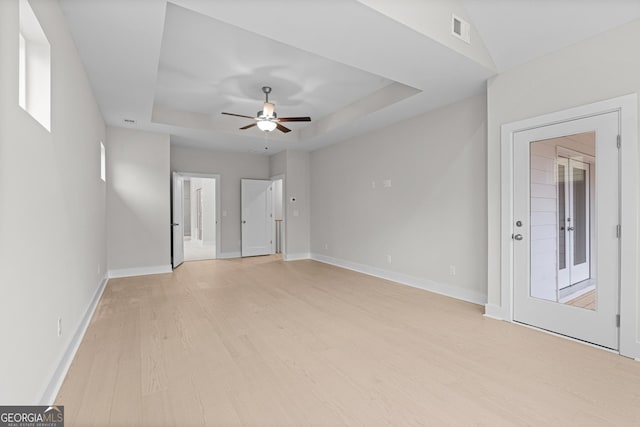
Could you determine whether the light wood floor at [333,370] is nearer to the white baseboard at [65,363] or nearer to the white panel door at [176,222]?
the white baseboard at [65,363]

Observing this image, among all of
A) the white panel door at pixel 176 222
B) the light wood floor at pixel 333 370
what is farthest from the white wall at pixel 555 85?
the white panel door at pixel 176 222

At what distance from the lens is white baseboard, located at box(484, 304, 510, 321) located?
335 centimetres

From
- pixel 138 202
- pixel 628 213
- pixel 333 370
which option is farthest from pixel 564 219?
pixel 138 202

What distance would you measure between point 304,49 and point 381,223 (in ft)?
11.3

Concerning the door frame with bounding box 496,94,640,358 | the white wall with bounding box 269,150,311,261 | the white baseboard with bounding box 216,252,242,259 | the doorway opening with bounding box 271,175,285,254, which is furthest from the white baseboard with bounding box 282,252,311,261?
the door frame with bounding box 496,94,640,358

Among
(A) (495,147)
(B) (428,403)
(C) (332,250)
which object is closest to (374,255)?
(C) (332,250)

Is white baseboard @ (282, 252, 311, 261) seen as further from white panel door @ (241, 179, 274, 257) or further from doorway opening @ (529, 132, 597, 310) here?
doorway opening @ (529, 132, 597, 310)

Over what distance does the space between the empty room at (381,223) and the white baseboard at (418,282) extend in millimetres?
29

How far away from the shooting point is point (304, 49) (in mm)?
2832

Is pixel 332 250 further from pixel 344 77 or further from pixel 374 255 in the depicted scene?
pixel 344 77

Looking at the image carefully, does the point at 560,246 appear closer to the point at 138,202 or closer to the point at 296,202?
the point at 296,202

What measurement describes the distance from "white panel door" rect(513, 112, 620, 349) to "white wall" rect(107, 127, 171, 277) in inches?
225

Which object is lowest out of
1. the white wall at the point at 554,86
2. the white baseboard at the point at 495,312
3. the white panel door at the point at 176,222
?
the white baseboard at the point at 495,312

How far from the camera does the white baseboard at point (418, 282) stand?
404 centimetres
